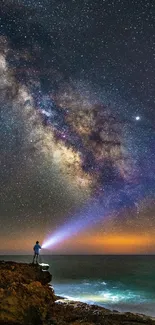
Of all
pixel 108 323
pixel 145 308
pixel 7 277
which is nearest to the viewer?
pixel 7 277

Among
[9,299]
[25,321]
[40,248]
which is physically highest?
[40,248]

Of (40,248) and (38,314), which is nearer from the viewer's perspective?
(38,314)

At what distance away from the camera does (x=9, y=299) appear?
45.4ft

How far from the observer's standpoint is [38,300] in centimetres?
1536

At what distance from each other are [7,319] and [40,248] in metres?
12.1

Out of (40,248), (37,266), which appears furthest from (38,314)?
(40,248)

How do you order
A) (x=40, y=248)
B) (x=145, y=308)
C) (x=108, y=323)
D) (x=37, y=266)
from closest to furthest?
(x=108, y=323) < (x=37, y=266) < (x=40, y=248) < (x=145, y=308)

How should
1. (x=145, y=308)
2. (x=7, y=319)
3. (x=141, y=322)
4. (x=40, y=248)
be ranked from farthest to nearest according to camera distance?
(x=145, y=308) → (x=40, y=248) → (x=141, y=322) → (x=7, y=319)

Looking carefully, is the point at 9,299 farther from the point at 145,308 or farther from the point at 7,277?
the point at 145,308

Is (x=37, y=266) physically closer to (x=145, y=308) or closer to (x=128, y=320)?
(x=128, y=320)

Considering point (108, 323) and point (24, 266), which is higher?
point (24, 266)

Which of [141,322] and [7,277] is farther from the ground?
[7,277]

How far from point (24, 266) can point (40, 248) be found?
3.07m

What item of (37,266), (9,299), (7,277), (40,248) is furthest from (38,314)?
(40,248)
